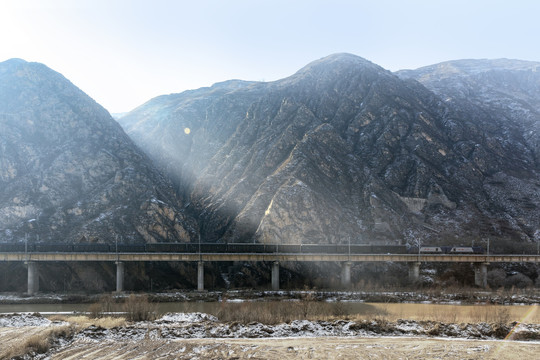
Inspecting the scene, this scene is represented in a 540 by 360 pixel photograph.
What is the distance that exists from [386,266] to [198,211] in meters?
52.3

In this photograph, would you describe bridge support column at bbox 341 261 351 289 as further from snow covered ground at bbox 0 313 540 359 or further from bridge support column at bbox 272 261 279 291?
snow covered ground at bbox 0 313 540 359

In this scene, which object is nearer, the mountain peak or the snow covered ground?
the snow covered ground

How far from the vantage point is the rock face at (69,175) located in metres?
83.7

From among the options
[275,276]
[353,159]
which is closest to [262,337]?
[275,276]

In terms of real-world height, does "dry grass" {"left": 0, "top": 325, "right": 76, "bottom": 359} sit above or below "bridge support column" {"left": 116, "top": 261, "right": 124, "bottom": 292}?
above

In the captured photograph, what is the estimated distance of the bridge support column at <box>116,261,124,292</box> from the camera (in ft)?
219

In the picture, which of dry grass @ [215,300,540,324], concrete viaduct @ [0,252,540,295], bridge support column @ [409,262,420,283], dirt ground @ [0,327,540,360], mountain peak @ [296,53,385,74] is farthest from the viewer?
mountain peak @ [296,53,385,74]

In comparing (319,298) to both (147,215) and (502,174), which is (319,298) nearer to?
(147,215)

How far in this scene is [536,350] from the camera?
28766 millimetres

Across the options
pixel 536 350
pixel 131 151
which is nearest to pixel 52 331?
pixel 536 350

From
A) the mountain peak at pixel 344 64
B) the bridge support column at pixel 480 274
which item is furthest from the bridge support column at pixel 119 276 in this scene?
the mountain peak at pixel 344 64

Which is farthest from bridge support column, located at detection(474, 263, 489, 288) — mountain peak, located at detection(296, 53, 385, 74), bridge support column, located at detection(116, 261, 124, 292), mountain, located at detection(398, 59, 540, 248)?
mountain peak, located at detection(296, 53, 385, 74)

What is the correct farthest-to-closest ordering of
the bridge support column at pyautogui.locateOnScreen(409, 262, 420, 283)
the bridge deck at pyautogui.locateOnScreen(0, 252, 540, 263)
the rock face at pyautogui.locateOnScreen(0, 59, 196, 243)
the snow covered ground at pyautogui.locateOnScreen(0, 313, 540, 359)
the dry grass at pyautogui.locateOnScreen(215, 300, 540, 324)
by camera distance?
the rock face at pyautogui.locateOnScreen(0, 59, 196, 243) < the bridge support column at pyautogui.locateOnScreen(409, 262, 420, 283) < the bridge deck at pyautogui.locateOnScreen(0, 252, 540, 263) < the dry grass at pyautogui.locateOnScreen(215, 300, 540, 324) < the snow covered ground at pyautogui.locateOnScreen(0, 313, 540, 359)

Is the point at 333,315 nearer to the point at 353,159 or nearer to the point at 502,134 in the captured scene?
the point at 353,159
